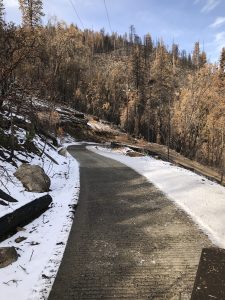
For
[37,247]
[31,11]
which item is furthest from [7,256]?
[31,11]

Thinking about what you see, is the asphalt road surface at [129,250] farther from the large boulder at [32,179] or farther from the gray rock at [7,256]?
the large boulder at [32,179]

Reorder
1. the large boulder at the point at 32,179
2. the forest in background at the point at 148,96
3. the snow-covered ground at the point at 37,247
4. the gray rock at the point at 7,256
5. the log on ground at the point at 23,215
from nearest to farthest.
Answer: the snow-covered ground at the point at 37,247 → the gray rock at the point at 7,256 → the log on ground at the point at 23,215 → the large boulder at the point at 32,179 → the forest in background at the point at 148,96

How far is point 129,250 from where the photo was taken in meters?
7.41

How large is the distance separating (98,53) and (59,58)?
90.5 metres

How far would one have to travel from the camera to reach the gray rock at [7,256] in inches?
260

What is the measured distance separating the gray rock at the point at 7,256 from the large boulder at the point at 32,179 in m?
3.49

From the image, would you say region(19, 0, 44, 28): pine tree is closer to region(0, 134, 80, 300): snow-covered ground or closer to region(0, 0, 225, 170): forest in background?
region(0, 0, 225, 170): forest in background

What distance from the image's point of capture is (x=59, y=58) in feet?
218

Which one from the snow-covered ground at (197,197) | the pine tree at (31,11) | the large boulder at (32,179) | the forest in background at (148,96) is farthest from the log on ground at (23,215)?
the pine tree at (31,11)

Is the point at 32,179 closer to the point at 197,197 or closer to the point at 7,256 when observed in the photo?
the point at 7,256

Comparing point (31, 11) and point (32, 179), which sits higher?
point (31, 11)

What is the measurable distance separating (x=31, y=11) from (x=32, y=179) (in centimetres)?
6039

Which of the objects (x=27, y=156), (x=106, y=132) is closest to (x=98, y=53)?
(x=106, y=132)

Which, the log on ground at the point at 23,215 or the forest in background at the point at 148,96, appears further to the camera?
the forest in background at the point at 148,96
